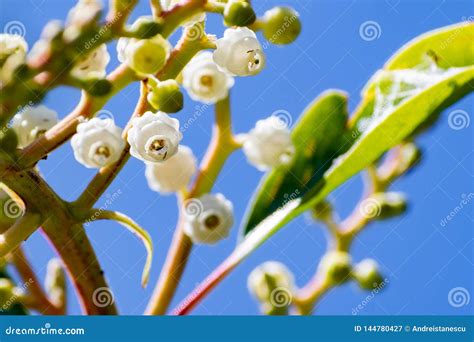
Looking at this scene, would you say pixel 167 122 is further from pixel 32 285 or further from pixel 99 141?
pixel 32 285

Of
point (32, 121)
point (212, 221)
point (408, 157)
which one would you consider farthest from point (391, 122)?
point (32, 121)

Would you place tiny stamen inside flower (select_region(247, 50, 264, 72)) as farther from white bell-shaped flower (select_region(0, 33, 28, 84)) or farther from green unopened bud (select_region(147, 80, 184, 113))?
white bell-shaped flower (select_region(0, 33, 28, 84))

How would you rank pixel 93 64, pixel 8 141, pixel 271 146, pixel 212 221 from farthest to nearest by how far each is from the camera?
pixel 271 146 < pixel 212 221 < pixel 93 64 < pixel 8 141

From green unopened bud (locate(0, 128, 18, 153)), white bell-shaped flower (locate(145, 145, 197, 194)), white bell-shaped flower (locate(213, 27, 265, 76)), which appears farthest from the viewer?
white bell-shaped flower (locate(145, 145, 197, 194))

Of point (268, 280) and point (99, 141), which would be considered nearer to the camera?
point (99, 141)

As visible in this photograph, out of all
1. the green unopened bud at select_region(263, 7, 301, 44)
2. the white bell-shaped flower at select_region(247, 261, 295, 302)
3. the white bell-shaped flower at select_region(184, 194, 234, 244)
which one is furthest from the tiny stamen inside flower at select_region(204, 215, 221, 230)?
the green unopened bud at select_region(263, 7, 301, 44)
